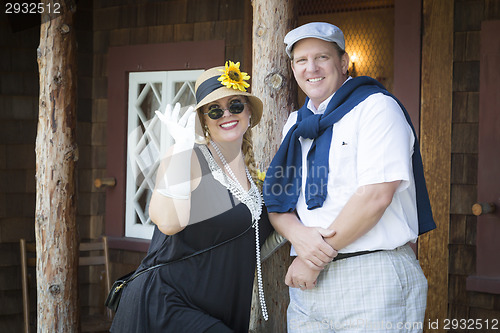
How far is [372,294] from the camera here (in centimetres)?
187

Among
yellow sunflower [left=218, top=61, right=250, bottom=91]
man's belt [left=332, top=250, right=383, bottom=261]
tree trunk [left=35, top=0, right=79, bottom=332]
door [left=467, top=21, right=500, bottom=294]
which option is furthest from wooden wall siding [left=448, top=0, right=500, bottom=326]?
tree trunk [left=35, top=0, right=79, bottom=332]

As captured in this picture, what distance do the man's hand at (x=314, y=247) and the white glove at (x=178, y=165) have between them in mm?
447

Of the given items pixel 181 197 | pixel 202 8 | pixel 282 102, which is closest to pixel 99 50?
pixel 202 8

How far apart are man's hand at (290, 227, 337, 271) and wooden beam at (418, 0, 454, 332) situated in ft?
5.57

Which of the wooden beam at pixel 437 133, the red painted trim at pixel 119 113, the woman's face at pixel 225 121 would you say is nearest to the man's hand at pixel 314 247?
the woman's face at pixel 225 121

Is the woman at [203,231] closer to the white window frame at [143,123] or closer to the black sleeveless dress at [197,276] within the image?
the black sleeveless dress at [197,276]

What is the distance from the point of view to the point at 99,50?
4668 millimetres

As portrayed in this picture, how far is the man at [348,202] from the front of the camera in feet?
5.94

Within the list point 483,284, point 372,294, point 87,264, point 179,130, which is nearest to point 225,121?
point 179,130

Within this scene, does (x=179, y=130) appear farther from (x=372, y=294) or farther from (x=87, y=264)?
(x=87, y=264)

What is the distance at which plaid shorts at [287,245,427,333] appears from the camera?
1857 mm

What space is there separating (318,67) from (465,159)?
5.75 ft

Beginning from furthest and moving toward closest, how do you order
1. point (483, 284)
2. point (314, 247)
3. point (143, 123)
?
point (143, 123), point (483, 284), point (314, 247)

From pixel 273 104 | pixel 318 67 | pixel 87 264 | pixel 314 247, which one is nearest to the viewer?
pixel 314 247
